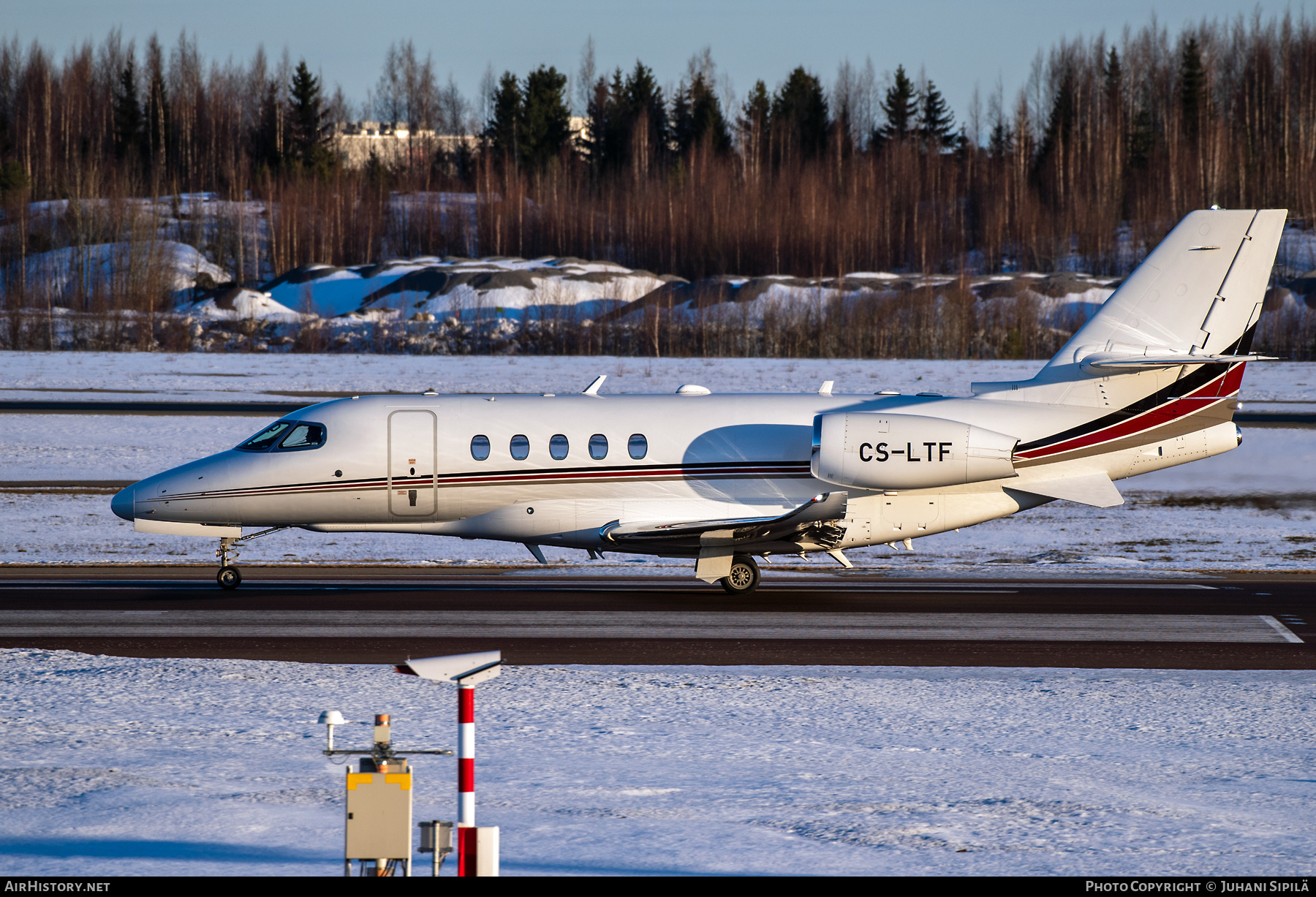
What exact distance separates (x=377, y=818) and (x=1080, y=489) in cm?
1528

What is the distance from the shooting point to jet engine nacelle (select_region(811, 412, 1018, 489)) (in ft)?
61.7

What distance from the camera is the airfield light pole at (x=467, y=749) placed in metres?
6.04

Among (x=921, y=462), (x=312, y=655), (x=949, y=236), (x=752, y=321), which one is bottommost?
(x=312, y=655)

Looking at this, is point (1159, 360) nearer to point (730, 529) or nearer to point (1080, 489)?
point (1080, 489)

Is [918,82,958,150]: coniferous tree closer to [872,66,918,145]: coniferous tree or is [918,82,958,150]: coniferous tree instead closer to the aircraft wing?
[872,66,918,145]: coniferous tree

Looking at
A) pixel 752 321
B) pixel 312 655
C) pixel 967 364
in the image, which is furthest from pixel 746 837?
pixel 752 321

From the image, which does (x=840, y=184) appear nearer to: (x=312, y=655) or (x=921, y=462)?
(x=921, y=462)

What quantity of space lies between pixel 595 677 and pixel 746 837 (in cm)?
524

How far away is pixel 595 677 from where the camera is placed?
12766 millimetres

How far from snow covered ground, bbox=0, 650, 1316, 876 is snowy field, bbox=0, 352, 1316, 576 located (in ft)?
33.6

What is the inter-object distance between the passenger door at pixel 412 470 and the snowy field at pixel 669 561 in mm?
3970

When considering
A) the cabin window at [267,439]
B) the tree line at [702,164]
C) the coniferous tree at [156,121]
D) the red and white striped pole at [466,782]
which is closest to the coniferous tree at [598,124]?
the tree line at [702,164]

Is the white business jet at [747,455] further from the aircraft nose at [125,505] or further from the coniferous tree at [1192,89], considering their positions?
the coniferous tree at [1192,89]

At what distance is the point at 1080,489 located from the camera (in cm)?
1952
